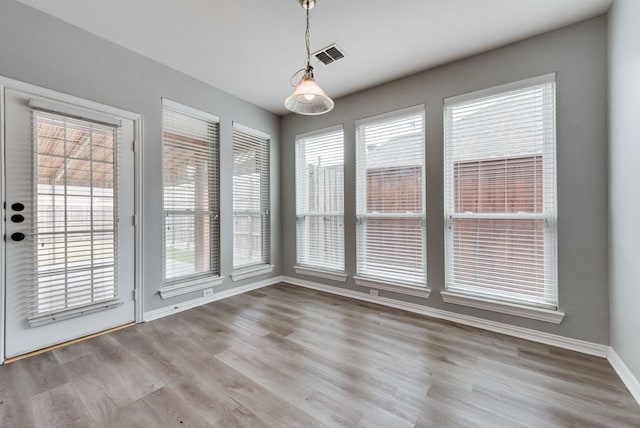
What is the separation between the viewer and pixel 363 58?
2.93 metres

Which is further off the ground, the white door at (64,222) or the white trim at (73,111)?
the white trim at (73,111)

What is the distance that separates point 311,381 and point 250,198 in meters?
2.87

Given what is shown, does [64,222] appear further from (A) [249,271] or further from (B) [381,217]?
(B) [381,217]

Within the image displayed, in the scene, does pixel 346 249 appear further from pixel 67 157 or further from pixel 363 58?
pixel 67 157

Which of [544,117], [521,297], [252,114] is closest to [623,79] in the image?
[544,117]

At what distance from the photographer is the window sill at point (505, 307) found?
2434mm

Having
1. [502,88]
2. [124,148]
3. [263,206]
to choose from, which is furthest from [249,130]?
[502,88]

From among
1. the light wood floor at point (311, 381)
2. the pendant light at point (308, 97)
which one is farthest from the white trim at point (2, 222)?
the pendant light at point (308, 97)

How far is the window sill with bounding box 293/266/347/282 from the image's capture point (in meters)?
3.89

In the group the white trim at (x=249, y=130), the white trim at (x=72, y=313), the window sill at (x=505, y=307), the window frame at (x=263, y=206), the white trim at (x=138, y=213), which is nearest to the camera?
the white trim at (x=72, y=313)

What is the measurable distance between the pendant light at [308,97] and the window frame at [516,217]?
1.60 meters

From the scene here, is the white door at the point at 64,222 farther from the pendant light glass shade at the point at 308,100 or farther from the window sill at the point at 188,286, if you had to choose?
the pendant light glass shade at the point at 308,100

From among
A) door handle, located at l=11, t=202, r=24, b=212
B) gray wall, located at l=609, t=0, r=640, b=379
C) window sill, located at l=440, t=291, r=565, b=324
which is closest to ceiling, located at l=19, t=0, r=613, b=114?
gray wall, located at l=609, t=0, r=640, b=379

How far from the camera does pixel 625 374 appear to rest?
6.24 ft
